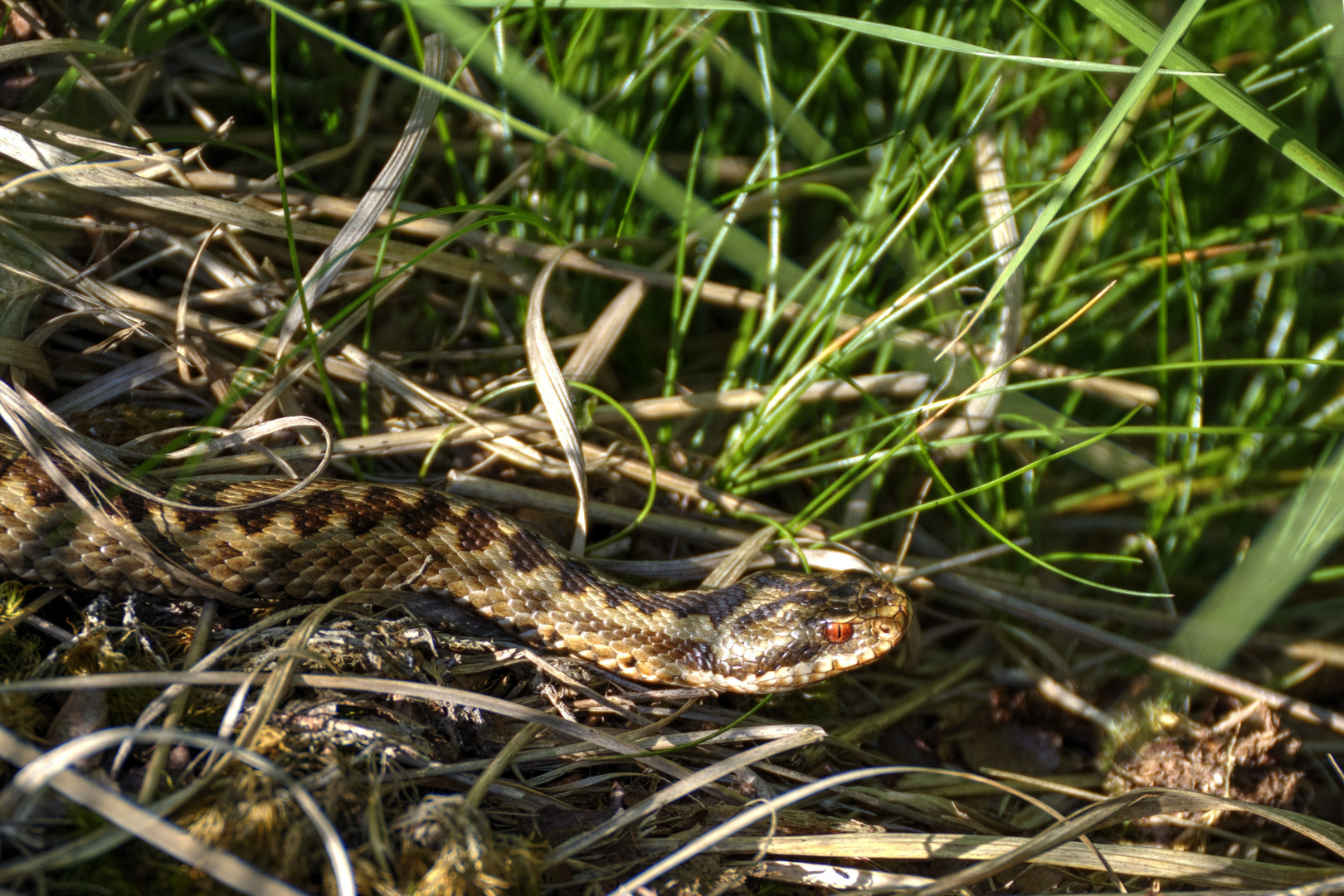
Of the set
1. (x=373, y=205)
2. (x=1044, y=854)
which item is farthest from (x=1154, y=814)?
(x=373, y=205)

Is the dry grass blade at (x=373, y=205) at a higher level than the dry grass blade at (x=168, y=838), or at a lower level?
higher

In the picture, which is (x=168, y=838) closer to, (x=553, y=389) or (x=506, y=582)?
(x=506, y=582)

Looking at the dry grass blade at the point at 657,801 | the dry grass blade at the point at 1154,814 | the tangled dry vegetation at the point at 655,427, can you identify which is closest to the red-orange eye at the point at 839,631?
the tangled dry vegetation at the point at 655,427

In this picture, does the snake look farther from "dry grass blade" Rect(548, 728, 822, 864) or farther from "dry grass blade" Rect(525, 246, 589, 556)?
"dry grass blade" Rect(548, 728, 822, 864)

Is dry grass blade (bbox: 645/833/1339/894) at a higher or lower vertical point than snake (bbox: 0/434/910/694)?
lower

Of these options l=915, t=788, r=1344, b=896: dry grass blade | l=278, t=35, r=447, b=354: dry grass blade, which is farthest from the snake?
l=915, t=788, r=1344, b=896: dry grass blade

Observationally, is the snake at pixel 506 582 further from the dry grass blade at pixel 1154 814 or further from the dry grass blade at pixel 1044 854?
the dry grass blade at pixel 1154 814

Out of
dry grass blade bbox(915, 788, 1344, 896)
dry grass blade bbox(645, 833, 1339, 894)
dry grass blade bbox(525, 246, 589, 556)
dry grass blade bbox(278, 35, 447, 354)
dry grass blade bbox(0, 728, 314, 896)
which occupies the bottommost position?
dry grass blade bbox(645, 833, 1339, 894)
